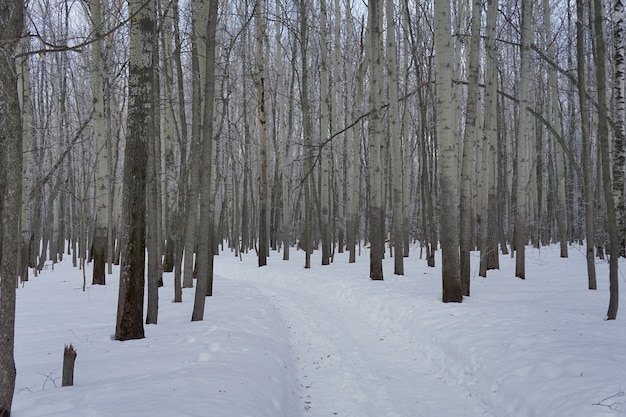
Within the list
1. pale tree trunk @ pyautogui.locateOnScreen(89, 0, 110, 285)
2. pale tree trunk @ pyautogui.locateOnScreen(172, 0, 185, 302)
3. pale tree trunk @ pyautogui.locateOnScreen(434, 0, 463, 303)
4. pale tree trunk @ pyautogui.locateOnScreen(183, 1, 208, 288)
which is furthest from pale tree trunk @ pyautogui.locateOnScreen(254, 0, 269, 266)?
pale tree trunk @ pyautogui.locateOnScreen(434, 0, 463, 303)

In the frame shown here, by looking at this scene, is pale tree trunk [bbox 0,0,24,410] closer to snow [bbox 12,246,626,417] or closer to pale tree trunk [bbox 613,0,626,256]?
snow [bbox 12,246,626,417]

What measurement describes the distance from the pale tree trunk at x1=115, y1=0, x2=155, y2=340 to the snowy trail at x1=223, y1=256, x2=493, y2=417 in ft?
7.52

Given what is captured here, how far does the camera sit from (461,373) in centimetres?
512

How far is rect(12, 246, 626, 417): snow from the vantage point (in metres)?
3.59

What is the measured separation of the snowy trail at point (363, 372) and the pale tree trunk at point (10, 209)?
2.56 m

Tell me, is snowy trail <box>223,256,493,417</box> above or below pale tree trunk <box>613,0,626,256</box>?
below

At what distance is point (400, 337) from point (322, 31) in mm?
11960

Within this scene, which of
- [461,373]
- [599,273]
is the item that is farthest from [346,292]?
[599,273]

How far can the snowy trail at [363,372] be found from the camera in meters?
4.38

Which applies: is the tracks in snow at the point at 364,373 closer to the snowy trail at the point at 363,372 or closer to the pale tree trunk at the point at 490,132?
the snowy trail at the point at 363,372

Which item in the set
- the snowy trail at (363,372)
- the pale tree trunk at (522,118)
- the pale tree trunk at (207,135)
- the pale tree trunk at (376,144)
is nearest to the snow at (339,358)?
the snowy trail at (363,372)

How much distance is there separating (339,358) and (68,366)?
3377mm

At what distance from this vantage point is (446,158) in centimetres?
791

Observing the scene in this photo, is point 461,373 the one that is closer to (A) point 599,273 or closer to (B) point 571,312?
(B) point 571,312
